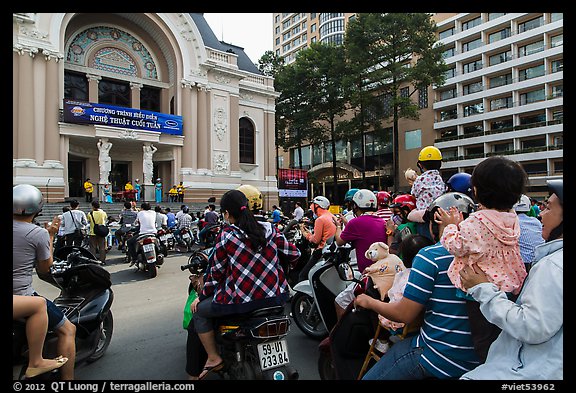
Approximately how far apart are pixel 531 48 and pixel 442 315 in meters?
38.7

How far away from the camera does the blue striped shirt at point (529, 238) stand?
258cm

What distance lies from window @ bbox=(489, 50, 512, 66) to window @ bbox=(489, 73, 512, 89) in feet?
4.57

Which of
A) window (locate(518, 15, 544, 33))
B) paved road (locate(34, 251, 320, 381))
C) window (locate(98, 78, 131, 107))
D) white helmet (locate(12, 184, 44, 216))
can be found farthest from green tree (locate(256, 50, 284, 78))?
white helmet (locate(12, 184, 44, 216))

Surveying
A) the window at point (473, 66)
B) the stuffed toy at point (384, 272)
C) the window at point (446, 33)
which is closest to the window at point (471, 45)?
the window at point (473, 66)

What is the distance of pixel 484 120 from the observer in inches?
1321

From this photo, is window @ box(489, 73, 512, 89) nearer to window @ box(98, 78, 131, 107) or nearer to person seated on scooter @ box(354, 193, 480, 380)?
window @ box(98, 78, 131, 107)

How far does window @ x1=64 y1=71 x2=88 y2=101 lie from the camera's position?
839 inches

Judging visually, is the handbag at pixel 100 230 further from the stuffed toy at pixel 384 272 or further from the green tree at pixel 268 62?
the green tree at pixel 268 62

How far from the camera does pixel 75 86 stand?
2173 centimetres

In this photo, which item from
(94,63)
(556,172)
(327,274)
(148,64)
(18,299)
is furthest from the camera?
(556,172)

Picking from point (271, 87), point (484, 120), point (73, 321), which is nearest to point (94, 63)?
point (271, 87)
